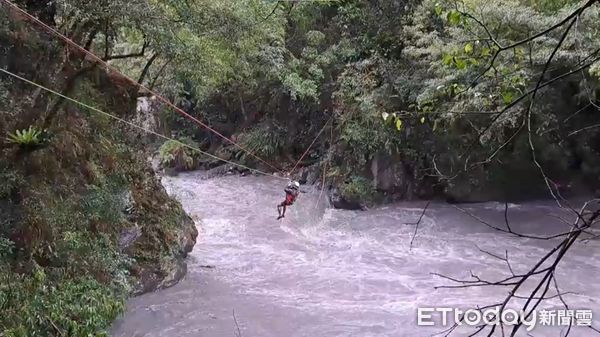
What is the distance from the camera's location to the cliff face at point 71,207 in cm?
357

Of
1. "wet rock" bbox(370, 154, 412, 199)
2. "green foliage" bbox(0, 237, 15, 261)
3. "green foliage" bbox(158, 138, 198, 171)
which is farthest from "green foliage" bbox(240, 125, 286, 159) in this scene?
"green foliage" bbox(0, 237, 15, 261)

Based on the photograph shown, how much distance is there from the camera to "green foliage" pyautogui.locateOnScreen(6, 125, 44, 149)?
4.11 m

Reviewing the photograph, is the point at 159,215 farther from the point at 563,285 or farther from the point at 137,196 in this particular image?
the point at 563,285

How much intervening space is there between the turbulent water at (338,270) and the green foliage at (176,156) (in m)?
3.40

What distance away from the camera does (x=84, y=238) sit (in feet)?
14.1

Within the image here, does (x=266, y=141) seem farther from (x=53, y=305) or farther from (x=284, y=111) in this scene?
(x=53, y=305)

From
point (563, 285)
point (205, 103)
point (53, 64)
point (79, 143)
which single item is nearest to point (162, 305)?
point (79, 143)

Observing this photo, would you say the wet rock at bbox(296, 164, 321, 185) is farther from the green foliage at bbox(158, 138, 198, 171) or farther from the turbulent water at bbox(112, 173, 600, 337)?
the green foliage at bbox(158, 138, 198, 171)

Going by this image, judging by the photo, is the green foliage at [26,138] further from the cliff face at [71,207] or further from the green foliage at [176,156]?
the green foliage at [176,156]

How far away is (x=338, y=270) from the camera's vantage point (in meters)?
6.14

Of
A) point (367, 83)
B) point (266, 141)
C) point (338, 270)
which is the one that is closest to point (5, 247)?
point (338, 270)

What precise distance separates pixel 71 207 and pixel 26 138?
27.3 inches

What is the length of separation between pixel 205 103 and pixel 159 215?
26.9 ft
